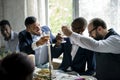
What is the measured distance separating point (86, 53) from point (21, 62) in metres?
1.59

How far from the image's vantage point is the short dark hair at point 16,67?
3.27 ft

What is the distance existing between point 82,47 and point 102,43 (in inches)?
9.5

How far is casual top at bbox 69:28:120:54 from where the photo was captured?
2178 millimetres

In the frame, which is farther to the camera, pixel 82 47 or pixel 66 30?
pixel 82 47

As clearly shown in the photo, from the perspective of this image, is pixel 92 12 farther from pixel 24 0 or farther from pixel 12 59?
pixel 12 59

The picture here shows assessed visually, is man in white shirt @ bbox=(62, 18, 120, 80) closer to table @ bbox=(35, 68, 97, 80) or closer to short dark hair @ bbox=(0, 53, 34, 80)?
table @ bbox=(35, 68, 97, 80)

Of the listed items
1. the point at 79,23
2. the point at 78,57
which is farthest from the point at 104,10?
the point at 78,57

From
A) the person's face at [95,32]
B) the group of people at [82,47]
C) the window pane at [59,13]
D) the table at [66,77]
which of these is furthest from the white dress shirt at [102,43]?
the window pane at [59,13]

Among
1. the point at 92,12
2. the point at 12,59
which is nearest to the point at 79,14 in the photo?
the point at 92,12

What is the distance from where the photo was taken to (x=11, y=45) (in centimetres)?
330

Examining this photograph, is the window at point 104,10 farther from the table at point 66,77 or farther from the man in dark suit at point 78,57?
the table at point 66,77

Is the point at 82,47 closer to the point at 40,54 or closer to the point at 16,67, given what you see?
the point at 40,54

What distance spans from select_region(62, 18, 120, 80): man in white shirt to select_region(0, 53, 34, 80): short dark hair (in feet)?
3.79

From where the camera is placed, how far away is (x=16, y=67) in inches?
39.4
